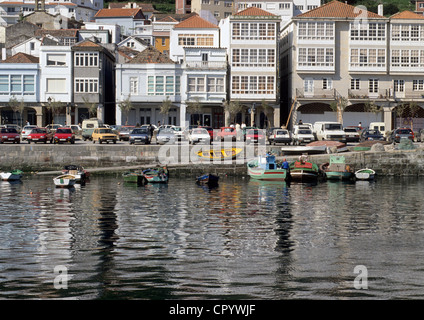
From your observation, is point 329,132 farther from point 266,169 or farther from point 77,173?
point 77,173

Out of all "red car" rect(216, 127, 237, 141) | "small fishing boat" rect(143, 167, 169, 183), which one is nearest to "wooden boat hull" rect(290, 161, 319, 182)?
"small fishing boat" rect(143, 167, 169, 183)

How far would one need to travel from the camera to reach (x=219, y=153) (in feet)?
207

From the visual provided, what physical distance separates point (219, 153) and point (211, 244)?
3528 cm

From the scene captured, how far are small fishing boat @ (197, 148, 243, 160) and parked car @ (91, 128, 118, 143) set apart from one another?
34.7 feet

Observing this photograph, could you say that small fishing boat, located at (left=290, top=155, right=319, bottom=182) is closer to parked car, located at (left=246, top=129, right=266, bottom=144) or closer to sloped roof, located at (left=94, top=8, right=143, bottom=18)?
parked car, located at (left=246, top=129, right=266, bottom=144)

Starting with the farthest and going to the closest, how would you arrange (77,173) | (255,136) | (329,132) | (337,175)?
(329,132)
(255,136)
(337,175)
(77,173)

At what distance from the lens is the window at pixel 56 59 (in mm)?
94062

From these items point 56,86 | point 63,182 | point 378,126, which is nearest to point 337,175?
point 63,182

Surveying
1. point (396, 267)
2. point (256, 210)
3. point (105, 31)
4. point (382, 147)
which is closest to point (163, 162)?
point (382, 147)

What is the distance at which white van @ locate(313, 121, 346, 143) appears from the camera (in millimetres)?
69250

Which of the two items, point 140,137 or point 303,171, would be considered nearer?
point 303,171

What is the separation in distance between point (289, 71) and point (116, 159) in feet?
124

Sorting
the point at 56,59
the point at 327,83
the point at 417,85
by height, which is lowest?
the point at 417,85
